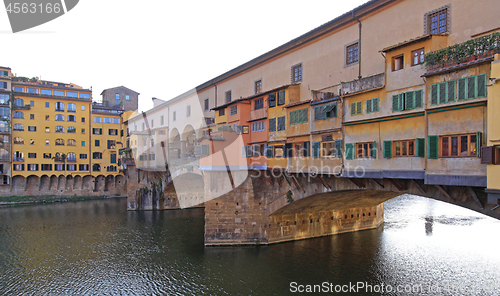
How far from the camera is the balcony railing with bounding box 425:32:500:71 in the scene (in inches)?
492

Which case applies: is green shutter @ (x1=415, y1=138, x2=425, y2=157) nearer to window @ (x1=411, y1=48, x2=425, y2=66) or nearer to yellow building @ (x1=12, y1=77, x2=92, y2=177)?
window @ (x1=411, y1=48, x2=425, y2=66)

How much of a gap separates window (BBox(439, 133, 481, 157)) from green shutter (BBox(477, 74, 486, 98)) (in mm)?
1592

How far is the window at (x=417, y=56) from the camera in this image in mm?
15367

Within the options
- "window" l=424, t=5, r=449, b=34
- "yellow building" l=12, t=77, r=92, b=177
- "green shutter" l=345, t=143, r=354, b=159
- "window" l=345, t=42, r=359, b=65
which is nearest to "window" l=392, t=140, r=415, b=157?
"green shutter" l=345, t=143, r=354, b=159

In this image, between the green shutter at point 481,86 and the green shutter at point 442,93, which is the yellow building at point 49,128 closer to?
the green shutter at point 442,93

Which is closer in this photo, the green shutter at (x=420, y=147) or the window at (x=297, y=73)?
the green shutter at (x=420, y=147)

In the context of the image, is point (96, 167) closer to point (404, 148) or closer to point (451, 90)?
point (404, 148)

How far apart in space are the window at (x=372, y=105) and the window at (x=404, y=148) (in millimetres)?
2092

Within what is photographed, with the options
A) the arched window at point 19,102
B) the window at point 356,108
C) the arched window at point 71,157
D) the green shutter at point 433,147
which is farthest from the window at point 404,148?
the arched window at point 19,102

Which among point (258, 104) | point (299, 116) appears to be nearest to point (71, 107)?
point (258, 104)

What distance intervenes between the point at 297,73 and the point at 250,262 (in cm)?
1539

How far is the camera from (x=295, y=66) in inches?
1061

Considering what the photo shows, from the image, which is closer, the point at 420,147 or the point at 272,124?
the point at 420,147

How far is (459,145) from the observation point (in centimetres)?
1343
